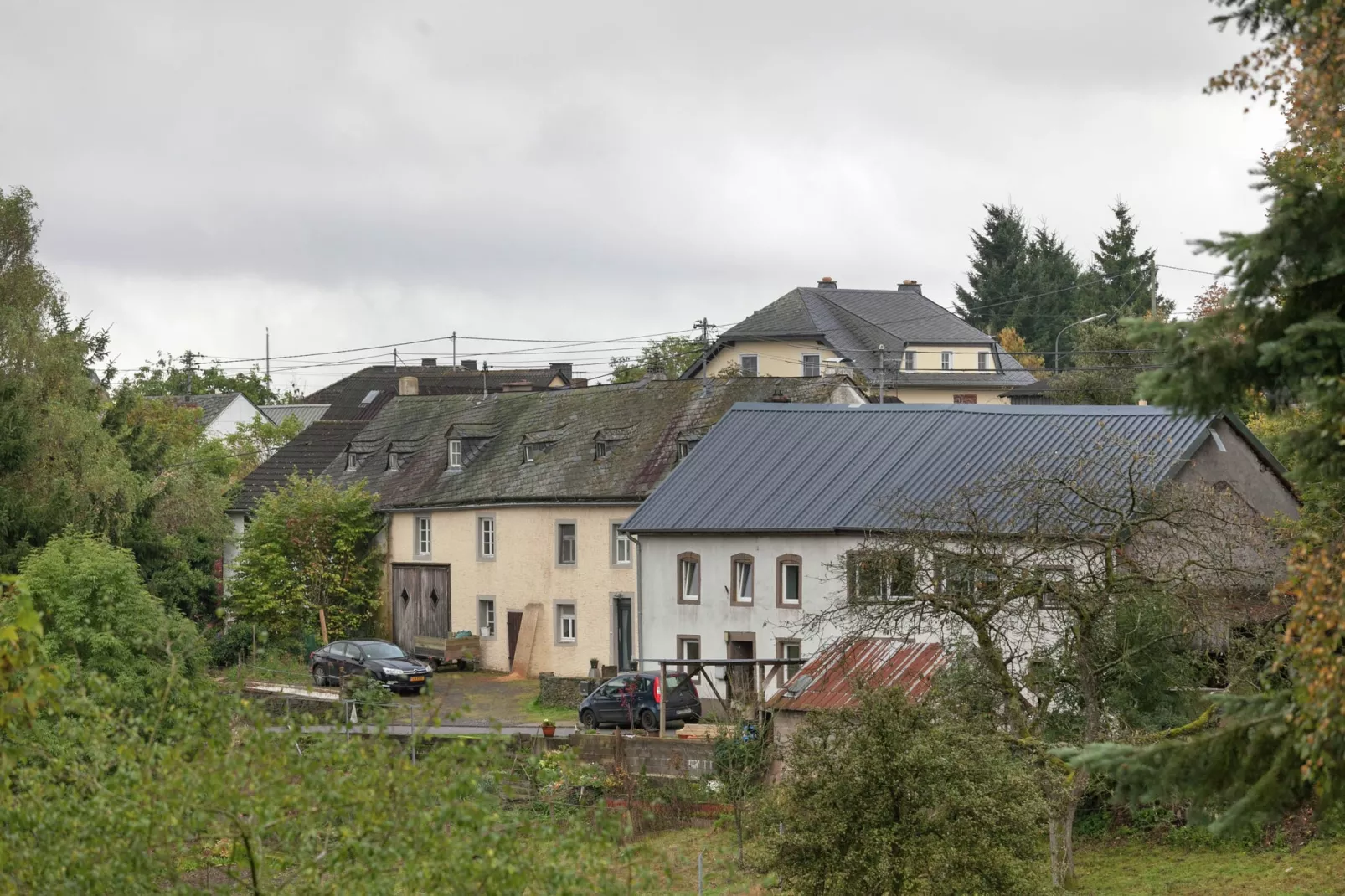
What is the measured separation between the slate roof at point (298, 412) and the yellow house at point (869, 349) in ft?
126

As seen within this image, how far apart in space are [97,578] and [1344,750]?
31.9m

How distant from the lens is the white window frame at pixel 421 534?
55.2m

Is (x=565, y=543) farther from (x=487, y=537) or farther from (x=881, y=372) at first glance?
(x=881, y=372)

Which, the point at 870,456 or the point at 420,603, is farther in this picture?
the point at 420,603

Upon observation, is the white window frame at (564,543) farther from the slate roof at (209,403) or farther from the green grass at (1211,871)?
the slate roof at (209,403)

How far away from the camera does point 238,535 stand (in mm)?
59812

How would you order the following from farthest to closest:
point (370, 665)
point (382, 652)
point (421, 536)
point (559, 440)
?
1. point (421, 536)
2. point (559, 440)
3. point (382, 652)
4. point (370, 665)

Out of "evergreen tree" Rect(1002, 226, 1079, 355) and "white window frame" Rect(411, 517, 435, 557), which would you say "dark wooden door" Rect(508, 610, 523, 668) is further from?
"evergreen tree" Rect(1002, 226, 1079, 355)

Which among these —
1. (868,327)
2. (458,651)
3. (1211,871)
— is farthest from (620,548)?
(868,327)

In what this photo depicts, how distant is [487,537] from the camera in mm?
52656

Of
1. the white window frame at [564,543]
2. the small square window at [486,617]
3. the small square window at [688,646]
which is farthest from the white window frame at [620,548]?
the small square window at [486,617]

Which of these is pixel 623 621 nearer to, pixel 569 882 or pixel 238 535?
pixel 238 535

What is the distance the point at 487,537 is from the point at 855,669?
24458mm

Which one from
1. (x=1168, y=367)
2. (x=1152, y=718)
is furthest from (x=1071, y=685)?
(x=1168, y=367)
